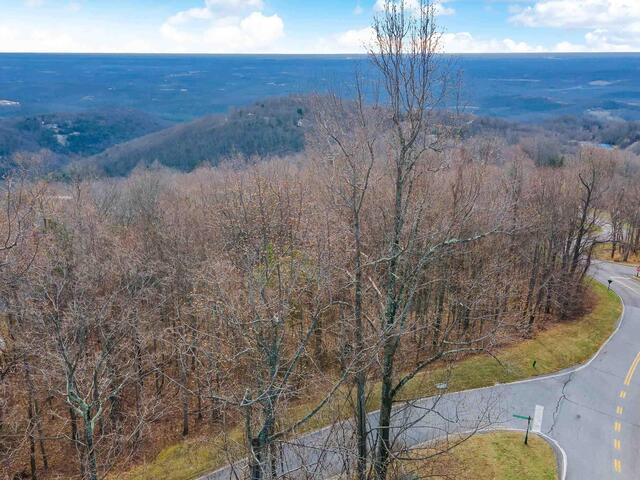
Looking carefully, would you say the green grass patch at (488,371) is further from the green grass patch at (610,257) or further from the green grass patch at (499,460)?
the green grass patch at (610,257)

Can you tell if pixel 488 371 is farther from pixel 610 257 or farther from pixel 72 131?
pixel 72 131

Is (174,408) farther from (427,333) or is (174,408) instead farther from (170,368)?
(427,333)

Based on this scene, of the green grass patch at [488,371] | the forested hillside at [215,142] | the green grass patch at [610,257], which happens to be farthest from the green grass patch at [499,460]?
the forested hillside at [215,142]

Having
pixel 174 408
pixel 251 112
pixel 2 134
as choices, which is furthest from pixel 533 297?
pixel 2 134

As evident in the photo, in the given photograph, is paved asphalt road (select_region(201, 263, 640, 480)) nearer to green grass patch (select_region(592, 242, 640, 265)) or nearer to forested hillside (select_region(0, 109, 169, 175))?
green grass patch (select_region(592, 242, 640, 265))

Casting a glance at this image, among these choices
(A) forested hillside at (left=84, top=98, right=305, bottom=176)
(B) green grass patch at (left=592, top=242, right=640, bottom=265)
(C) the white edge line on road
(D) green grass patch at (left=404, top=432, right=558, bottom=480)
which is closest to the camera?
(D) green grass patch at (left=404, top=432, right=558, bottom=480)

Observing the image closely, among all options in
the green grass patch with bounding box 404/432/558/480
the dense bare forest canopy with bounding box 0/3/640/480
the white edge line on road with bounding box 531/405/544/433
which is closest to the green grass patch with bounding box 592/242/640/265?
the dense bare forest canopy with bounding box 0/3/640/480
